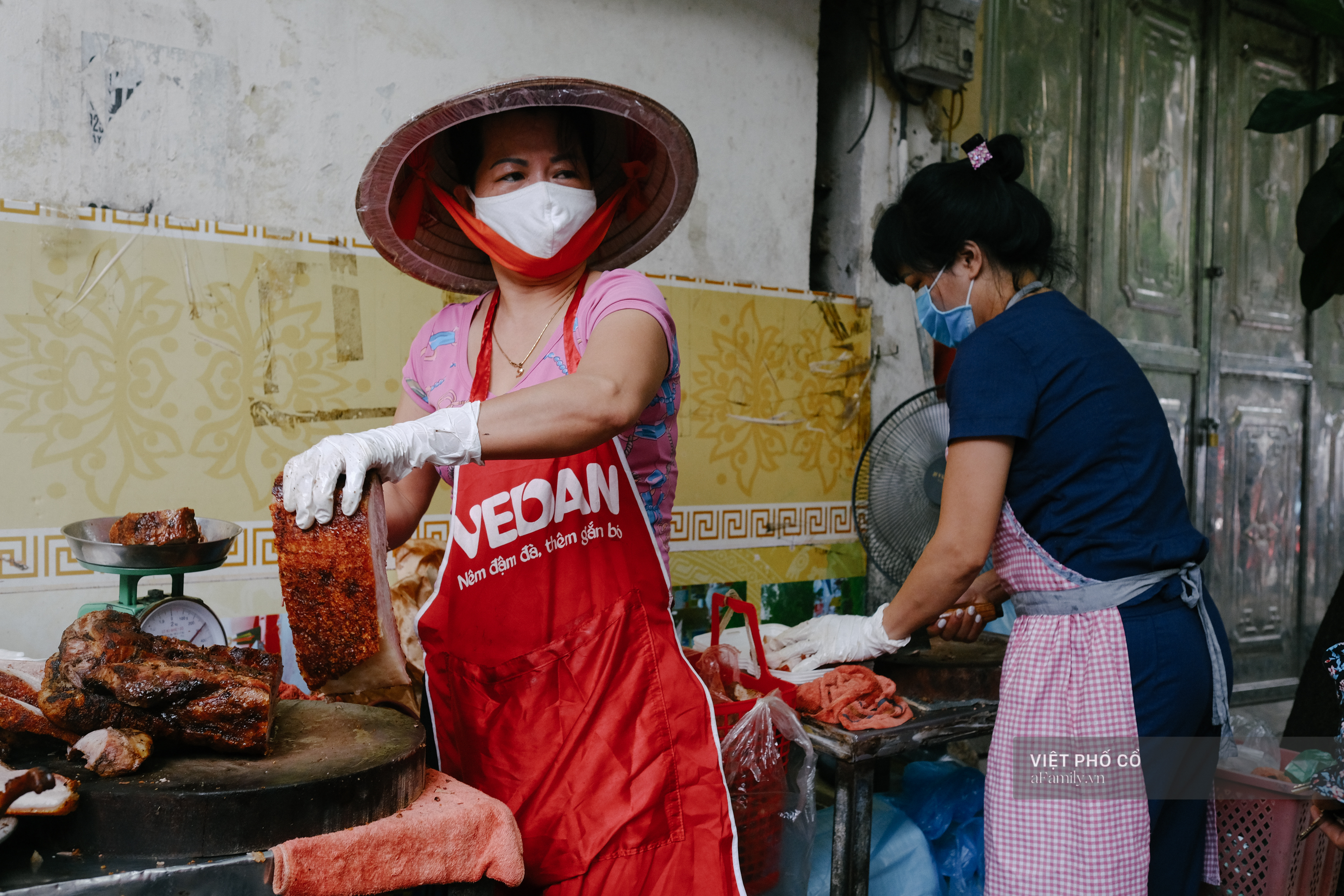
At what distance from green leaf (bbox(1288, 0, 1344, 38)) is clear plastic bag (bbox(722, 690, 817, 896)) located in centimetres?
352

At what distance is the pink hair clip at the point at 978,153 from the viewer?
6.88ft

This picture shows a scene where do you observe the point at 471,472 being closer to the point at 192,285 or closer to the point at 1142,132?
the point at 192,285

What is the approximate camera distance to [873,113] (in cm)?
390

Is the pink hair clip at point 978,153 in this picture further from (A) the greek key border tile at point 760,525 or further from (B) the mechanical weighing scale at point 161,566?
(B) the mechanical weighing scale at point 161,566

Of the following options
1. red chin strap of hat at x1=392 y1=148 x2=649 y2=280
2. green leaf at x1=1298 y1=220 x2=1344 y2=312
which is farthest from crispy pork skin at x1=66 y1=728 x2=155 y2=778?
green leaf at x1=1298 y1=220 x2=1344 y2=312

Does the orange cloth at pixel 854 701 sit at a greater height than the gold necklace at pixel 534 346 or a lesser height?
lesser

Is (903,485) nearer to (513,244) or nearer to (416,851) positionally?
(513,244)

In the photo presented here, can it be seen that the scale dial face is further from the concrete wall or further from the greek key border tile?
the greek key border tile

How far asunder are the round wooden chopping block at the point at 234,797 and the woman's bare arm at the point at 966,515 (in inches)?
45.3

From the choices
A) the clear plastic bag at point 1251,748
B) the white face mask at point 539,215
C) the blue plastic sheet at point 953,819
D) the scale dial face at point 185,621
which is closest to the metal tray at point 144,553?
the scale dial face at point 185,621

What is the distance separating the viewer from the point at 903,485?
3.28 metres

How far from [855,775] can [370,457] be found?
1500 mm

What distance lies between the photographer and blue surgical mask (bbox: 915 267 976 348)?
218 cm

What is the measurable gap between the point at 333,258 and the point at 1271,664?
224 inches
